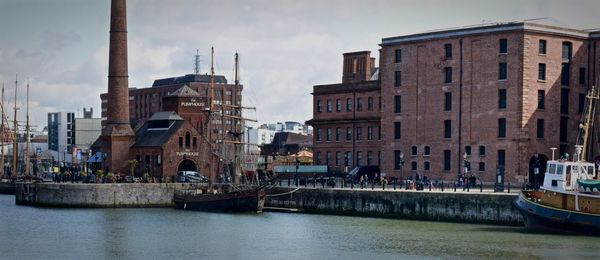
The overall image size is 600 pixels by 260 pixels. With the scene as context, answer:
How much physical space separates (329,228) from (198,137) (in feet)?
136

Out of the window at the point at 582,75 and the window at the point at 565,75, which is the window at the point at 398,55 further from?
the window at the point at 582,75

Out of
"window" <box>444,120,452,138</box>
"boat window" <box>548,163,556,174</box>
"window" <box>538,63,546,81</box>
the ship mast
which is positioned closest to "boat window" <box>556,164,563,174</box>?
"boat window" <box>548,163,556,174</box>

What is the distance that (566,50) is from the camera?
315 feet

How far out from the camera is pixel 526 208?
71.2 meters

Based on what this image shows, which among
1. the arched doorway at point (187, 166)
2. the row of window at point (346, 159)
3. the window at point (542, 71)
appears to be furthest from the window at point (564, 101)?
the arched doorway at point (187, 166)

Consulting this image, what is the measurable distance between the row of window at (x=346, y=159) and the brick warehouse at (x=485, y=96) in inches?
287

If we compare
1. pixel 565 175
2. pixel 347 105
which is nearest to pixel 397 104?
pixel 347 105

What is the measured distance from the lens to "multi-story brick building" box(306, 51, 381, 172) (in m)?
112

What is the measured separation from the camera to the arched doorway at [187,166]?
380ft

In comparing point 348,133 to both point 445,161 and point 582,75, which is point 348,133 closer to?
point 445,161

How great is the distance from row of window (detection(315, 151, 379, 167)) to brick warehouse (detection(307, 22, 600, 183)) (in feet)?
24.0

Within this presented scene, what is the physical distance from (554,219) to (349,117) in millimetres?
46994

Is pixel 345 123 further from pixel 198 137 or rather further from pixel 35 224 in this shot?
pixel 35 224

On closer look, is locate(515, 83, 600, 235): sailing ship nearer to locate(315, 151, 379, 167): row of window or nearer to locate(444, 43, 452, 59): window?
locate(444, 43, 452, 59): window
